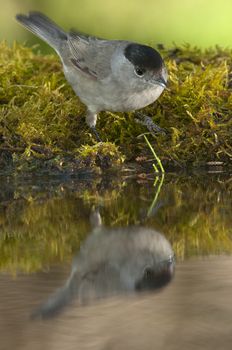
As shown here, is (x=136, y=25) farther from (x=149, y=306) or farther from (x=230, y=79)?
(x=149, y=306)

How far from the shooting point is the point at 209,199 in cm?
525

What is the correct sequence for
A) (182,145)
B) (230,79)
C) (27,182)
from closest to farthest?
(27,182)
(182,145)
(230,79)

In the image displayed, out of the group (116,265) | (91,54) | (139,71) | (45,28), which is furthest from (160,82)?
(116,265)

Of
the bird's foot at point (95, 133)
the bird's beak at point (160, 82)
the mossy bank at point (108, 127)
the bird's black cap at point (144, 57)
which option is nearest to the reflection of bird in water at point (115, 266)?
the mossy bank at point (108, 127)

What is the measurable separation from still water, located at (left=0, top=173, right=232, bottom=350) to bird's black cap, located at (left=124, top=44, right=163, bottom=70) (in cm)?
94

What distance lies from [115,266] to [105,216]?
3.37 ft

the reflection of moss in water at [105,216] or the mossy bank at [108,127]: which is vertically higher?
the mossy bank at [108,127]

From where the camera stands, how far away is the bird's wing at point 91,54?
6.90m

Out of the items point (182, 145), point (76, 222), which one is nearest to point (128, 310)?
point (76, 222)

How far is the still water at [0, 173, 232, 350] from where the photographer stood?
113 inches

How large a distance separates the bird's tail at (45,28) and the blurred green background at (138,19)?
3.31 meters

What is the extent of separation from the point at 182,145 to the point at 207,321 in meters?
3.69

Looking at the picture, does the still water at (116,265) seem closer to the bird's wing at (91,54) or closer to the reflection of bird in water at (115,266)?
the reflection of bird in water at (115,266)

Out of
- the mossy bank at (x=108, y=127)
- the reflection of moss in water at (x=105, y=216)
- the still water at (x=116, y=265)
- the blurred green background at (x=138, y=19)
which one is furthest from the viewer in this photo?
the blurred green background at (x=138, y=19)
